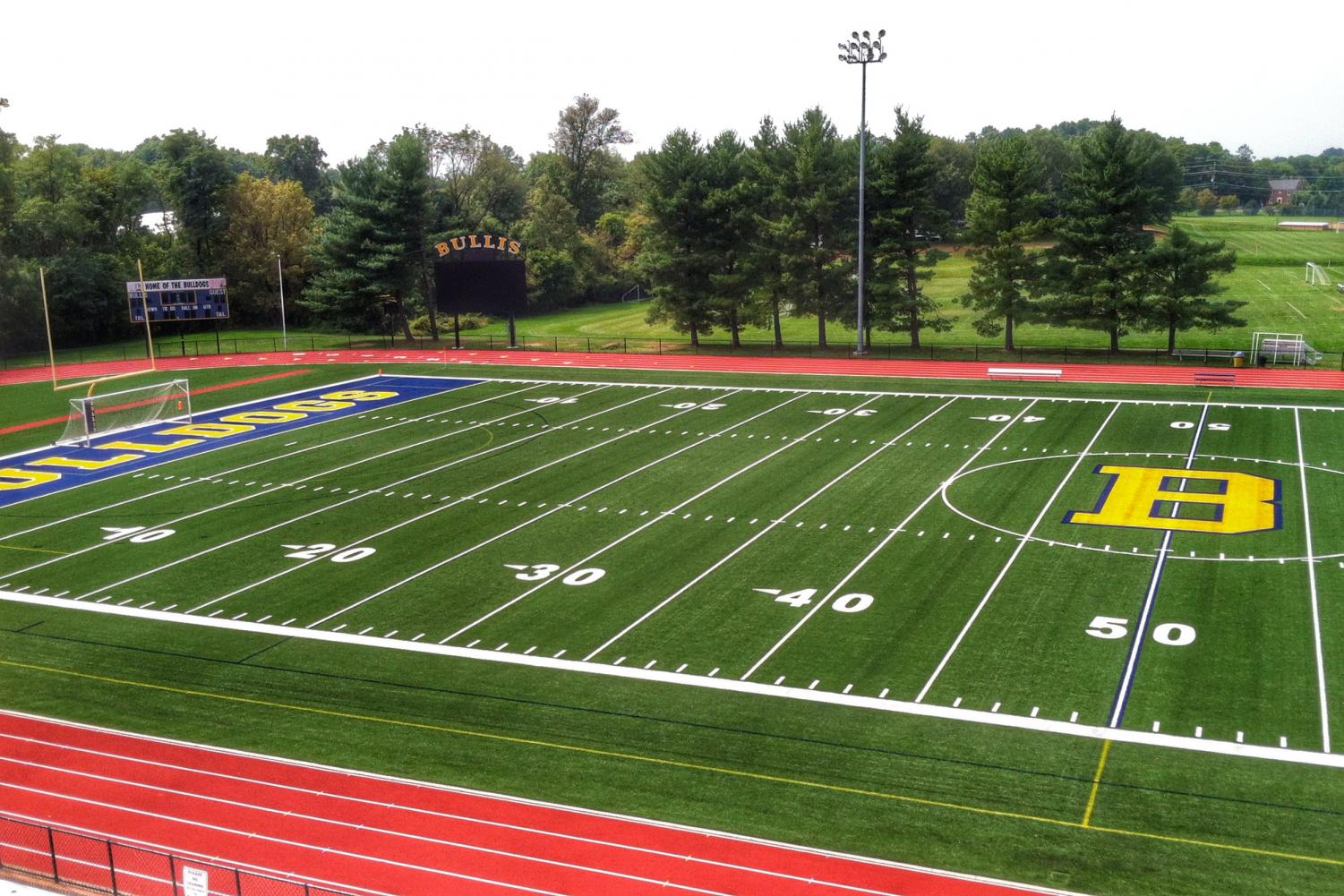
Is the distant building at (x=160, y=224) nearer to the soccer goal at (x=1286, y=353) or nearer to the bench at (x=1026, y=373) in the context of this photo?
the bench at (x=1026, y=373)

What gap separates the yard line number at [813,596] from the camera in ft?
68.3

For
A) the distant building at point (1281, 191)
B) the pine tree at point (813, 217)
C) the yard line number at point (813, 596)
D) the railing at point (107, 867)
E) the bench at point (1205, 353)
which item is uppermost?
the distant building at point (1281, 191)

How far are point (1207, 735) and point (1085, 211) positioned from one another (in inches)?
1488

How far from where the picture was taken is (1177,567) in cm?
2220

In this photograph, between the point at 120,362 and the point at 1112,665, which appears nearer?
the point at 1112,665

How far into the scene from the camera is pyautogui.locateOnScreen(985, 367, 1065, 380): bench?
4544 centimetres

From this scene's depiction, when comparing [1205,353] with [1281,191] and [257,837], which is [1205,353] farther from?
[1281,191]

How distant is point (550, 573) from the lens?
23250mm

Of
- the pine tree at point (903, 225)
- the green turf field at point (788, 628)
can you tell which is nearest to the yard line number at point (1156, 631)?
the green turf field at point (788, 628)

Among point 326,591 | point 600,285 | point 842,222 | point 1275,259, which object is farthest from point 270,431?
point 1275,259

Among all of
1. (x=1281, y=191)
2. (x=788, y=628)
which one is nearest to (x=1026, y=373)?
(x=788, y=628)

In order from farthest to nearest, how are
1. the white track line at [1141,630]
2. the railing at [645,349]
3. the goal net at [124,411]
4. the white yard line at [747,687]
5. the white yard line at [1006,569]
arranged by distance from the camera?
the railing at [645,349] → the goal net at [124,411] → the white yard line at [1006,569] → the white track line at [1141,630] → the white yard line at [747,687]

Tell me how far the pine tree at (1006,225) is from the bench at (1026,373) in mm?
5926

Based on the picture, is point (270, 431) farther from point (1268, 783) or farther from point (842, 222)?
point (1268, 783)
